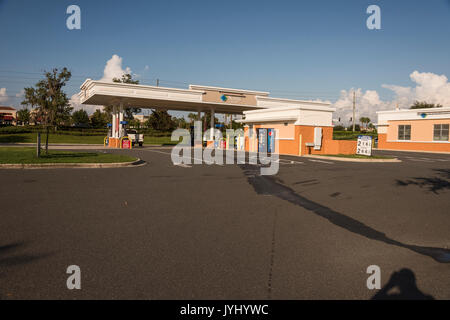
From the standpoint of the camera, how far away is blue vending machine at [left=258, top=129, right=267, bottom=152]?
107ft

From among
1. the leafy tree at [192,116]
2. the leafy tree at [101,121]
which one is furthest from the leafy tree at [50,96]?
the leafy tree at [192,116]

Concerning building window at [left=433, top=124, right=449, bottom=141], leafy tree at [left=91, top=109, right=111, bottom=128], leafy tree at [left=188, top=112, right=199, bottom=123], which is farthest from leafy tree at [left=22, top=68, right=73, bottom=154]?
building window at [left=433, top=124, right=449, bottom=141]

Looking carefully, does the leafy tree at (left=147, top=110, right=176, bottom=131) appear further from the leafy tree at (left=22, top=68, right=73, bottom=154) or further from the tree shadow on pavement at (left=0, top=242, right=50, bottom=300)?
the tree shadow on pavement at (left=0, top=242, right=50, bottom=300)

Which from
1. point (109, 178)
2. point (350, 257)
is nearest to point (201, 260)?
point (350, 257)

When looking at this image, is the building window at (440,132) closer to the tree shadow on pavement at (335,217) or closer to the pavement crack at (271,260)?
the tree shadow on pavement at (335,217)

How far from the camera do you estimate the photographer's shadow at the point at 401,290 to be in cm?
365

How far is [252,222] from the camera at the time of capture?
6.75 metres

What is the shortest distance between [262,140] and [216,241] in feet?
92.1

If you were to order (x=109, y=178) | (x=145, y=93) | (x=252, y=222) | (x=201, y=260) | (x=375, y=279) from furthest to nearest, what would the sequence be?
1. (x=145, y=93)
2. (x=109, y=178)
3. (x=252, y=222)
4. (x=201, y=260)
5. (x=375, y=279)

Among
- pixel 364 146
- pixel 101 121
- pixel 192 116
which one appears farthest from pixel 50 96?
pixel 364 146

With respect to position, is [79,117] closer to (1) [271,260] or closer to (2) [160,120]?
(2) [160,120]

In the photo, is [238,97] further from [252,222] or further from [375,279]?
[375,279]

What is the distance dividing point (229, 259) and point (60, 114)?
215 ft

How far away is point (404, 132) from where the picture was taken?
42.7 metres
